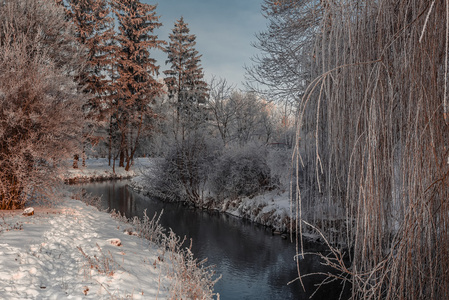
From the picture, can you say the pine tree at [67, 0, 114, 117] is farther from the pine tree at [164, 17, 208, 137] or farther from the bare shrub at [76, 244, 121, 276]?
the bare shrub at [76, 244, 121, 276]

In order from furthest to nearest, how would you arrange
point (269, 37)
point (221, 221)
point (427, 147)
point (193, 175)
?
point (193, 175) → point (221, 221) → point (269, 37) → point (427, 147)

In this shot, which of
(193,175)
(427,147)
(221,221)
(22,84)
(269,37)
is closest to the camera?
(427,147)

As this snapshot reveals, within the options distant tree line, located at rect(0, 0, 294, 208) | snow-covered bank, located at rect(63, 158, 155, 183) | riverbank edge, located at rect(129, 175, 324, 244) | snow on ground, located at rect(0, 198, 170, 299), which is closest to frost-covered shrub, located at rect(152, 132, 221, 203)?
distant tree line, located at rect(0, 0, 294, 208)

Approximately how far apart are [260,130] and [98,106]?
13.9 meters

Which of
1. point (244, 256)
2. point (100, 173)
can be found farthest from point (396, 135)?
point (100, 173)

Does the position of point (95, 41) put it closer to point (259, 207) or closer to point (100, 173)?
point (100, 173)

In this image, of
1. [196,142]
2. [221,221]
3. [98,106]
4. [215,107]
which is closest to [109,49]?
[98,106]

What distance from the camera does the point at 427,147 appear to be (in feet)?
5.37

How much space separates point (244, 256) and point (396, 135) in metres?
8.16

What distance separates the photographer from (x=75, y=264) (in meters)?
5.10

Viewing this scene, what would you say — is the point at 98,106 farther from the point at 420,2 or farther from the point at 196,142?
the point at 420,2

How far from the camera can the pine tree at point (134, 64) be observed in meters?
27.5

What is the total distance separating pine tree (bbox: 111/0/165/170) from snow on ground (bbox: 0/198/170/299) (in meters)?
21.0

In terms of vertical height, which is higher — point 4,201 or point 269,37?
point 269,37
